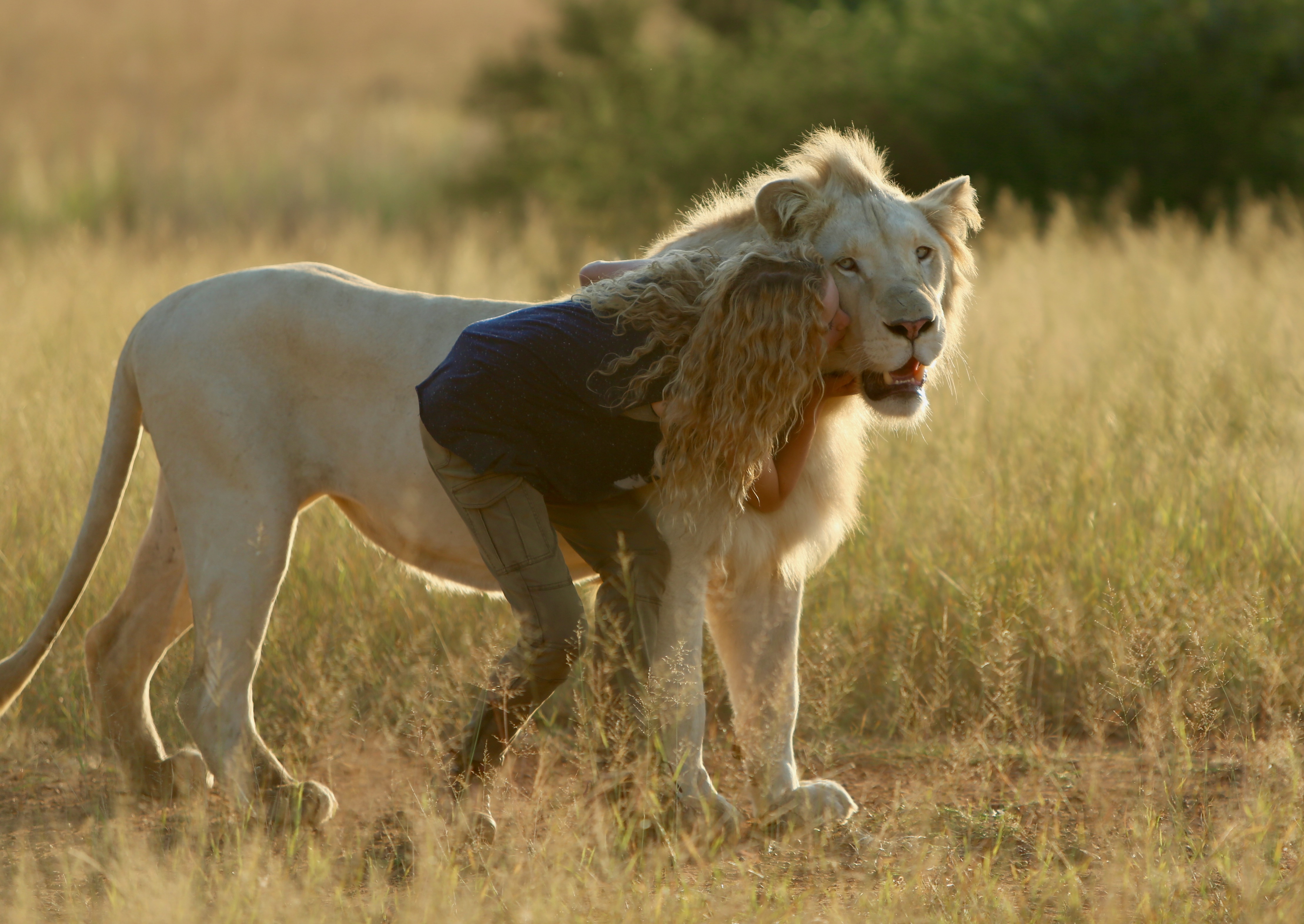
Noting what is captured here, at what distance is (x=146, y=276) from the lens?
9125mm

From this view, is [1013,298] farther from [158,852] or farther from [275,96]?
[275,96]

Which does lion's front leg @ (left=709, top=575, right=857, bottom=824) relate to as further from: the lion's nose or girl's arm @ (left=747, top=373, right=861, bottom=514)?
the lion's nose

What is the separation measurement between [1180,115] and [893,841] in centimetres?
1157

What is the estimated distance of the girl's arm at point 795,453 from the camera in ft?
11.7

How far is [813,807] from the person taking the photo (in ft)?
12.4

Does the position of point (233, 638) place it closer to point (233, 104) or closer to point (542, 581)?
point (542, 581)

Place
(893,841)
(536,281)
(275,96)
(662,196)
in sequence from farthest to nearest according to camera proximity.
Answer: (275,96) → (662,196) → (536,281) → (893,841)

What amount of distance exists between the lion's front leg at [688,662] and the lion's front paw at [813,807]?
151 millimetres

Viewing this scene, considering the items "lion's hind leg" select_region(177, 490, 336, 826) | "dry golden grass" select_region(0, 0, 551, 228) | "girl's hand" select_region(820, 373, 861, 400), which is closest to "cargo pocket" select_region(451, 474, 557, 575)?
"lion's hind leg" select_region(177, 490, 336, 826)

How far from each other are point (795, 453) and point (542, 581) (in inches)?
29.1

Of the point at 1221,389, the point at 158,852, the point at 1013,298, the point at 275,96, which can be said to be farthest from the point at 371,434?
the point at 275,96

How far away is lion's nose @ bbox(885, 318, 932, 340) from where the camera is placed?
3.35 meters

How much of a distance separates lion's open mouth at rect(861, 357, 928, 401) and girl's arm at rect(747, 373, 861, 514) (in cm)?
6

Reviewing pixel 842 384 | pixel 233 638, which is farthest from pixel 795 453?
pixel 233 638
